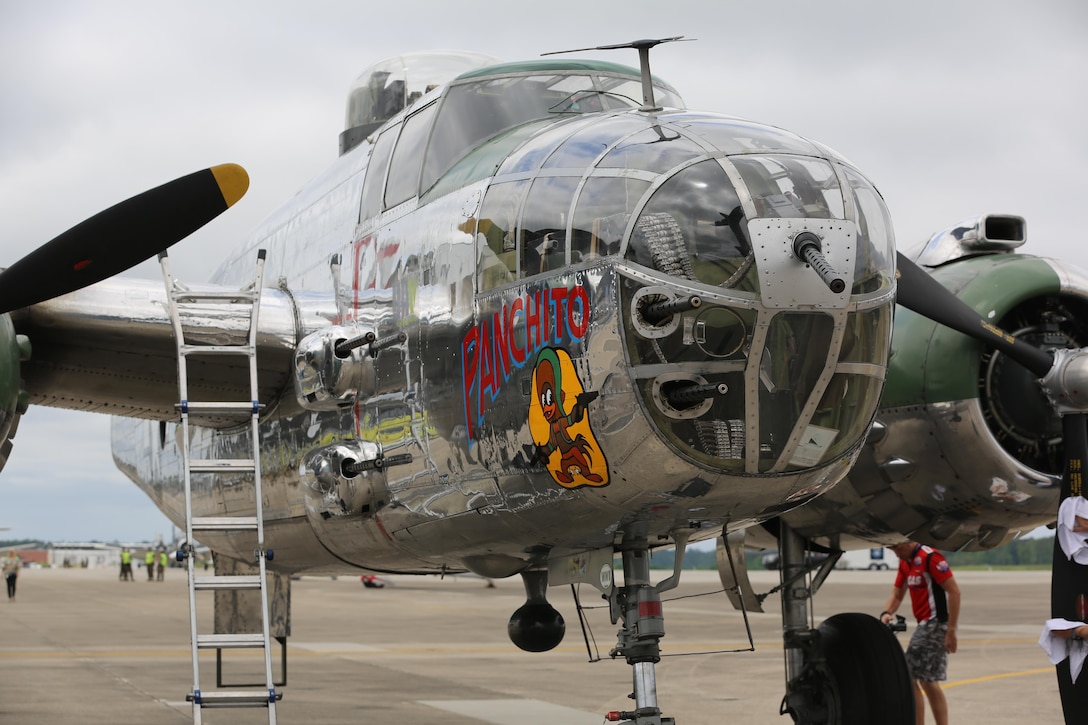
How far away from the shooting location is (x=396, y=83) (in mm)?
9750

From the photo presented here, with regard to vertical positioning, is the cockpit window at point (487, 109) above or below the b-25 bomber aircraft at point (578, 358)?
above

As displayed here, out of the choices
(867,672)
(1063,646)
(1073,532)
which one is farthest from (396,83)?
(1063,646)

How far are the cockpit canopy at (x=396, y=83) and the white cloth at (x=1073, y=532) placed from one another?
4916 mm

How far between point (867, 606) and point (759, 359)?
2973 cm

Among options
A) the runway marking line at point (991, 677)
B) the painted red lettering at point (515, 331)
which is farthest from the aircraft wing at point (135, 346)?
the runway marking line at point (991, 677)

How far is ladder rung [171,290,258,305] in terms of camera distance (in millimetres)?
8016

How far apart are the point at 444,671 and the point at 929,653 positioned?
849 cm

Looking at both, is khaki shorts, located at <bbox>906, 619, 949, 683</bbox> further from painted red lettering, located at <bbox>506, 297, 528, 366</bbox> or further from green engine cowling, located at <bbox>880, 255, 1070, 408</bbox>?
painted red lettering, located at <bbox>506, 297, 528, 366</bbox>

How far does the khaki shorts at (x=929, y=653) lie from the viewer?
1056 centimetres

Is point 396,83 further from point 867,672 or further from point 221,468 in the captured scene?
point 867,672

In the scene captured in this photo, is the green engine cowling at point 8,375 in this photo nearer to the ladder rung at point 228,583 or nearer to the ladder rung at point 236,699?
the ladder rung at point 228,583

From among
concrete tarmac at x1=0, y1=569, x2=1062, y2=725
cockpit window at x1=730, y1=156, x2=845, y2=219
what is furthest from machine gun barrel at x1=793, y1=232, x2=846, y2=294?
concrete tarmac at x1=0, y1=569, x2=1062, y2=725

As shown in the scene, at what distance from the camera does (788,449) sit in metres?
5.74

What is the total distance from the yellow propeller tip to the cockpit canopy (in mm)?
1748
